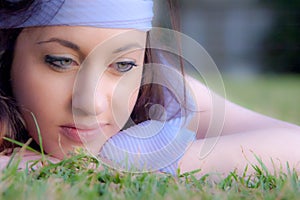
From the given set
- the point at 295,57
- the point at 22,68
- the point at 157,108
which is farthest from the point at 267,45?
the point at 22,68

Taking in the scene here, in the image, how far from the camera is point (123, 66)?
228cm

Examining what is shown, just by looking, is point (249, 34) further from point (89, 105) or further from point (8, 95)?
point (89, 105)

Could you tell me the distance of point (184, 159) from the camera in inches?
87.4

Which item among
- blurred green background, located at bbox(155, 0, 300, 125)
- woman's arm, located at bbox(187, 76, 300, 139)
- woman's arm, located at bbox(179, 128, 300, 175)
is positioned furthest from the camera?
blurred green background, located at bbox(155, 0, 300, 125)

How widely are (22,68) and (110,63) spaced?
310mm

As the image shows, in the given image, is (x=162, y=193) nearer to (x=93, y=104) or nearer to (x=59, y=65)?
(x=93, y=104)

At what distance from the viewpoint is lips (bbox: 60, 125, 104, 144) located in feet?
7.25

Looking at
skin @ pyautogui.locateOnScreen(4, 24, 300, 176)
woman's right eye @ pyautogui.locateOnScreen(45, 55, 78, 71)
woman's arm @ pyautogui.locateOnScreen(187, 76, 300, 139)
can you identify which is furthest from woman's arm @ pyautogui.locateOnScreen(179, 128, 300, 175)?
woman's right eye @ pyautogui.locateOnScreen(45, 55, 78, 71)

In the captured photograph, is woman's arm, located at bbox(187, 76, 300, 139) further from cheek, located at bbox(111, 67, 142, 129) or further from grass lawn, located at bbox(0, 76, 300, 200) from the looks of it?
grass lawn, located at bbox(0, 76, 300, 200)

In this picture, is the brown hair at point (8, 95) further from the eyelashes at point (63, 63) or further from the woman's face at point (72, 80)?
the eyelashes at point (63, 63)

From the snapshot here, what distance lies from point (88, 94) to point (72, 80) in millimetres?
95

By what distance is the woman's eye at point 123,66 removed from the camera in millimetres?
2245

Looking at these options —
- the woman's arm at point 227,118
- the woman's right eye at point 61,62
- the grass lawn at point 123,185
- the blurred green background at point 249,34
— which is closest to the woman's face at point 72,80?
the woman's right eye at point 61,62

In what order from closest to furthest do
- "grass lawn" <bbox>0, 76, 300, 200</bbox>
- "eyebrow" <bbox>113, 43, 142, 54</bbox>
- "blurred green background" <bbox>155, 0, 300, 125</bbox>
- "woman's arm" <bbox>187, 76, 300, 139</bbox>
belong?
"grass lawn" <bbox>0, 76, 300, 200</bbox>, "eyebrow" <bbox>113, 43, 142, 54</bbox>, "woman's arm" <bbox>187, 76, 300, 139</bbox>, "blurred green background" <bbox>155, 0, 300, 125</bbox>
